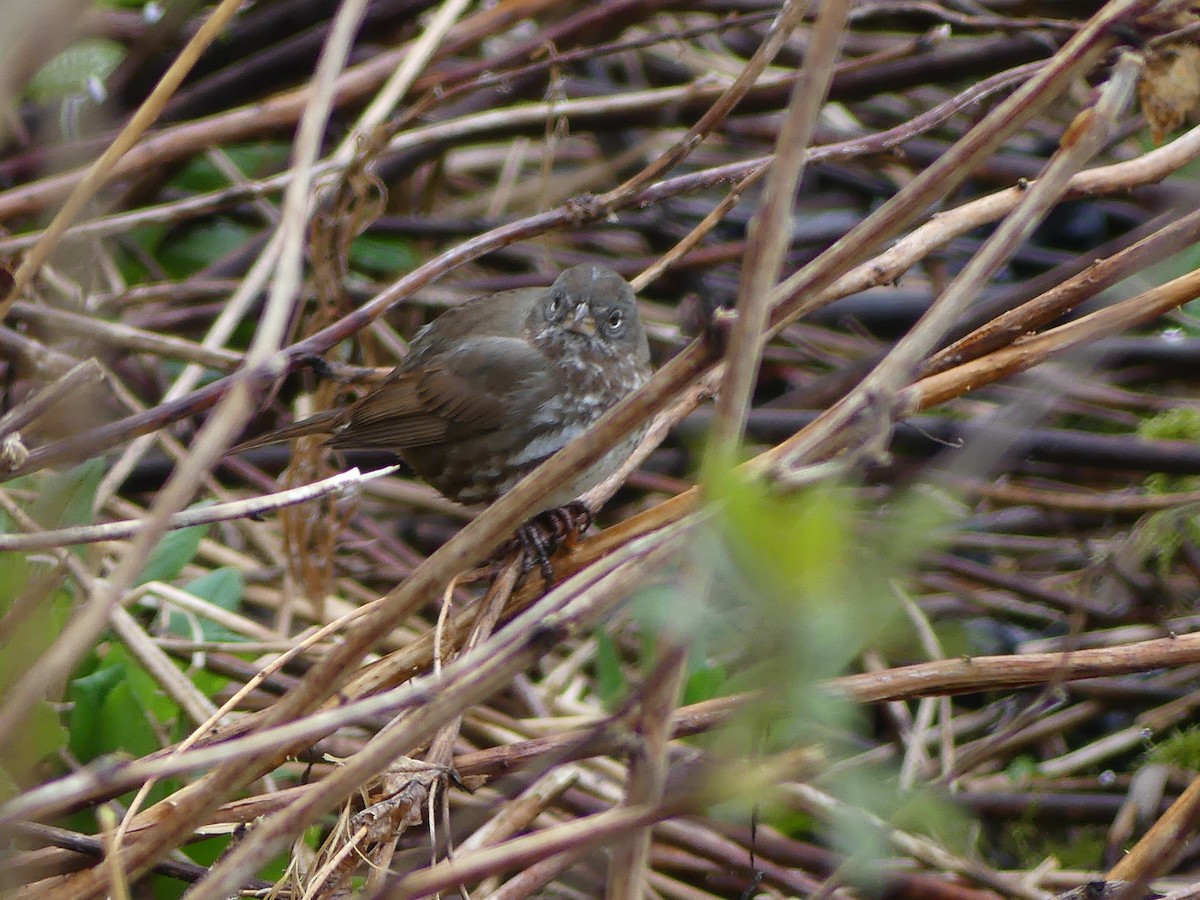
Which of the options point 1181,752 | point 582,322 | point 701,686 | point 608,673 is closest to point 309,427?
point 582,322

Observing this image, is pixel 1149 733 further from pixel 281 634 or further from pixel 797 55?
pixel 797 55

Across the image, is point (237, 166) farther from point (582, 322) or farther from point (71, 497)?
point (71, 497)

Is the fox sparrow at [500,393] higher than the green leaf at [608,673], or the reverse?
the fox sparrow at [500,393]

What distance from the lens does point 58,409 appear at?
2.02 m

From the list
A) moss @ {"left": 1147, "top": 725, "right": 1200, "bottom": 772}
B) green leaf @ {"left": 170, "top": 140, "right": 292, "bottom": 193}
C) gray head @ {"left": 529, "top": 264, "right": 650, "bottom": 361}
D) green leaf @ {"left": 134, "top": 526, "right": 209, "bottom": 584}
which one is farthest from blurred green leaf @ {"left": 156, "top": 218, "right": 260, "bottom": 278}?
moss @ {"left": 1147, "top": 725, "right": 1200, "bottom": 772}

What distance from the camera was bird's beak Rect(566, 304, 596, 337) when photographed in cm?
333

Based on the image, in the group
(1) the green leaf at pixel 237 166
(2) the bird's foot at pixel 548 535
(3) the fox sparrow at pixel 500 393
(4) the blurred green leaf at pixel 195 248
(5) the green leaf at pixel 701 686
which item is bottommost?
(5) the green leaf at pixel 701 686

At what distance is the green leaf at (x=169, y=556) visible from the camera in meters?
2.78

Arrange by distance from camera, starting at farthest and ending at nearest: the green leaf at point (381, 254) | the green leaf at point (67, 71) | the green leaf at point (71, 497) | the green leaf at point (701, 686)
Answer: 1. the green leaf at point (381, 254)
2. the green leaf at point (67, 71)
3. the green leaf at point (71, 497)
4. the green leaf at point (701, 686)

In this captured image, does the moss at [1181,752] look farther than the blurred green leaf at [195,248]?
No

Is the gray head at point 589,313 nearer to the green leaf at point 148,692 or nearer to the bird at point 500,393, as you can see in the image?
the bird at point 500,393

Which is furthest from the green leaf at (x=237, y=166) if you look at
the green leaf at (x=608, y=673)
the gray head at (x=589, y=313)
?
the green leaf at (x=608, y=673)

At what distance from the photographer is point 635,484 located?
3766 mm

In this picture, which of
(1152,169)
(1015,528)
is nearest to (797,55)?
(1015,528)
